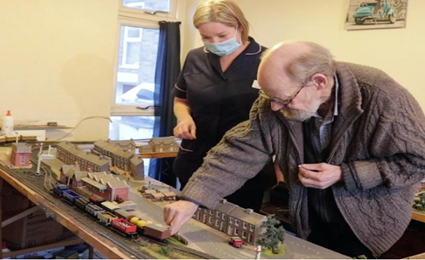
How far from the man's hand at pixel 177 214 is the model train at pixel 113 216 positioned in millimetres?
23

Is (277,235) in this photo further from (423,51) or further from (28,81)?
(28,81)

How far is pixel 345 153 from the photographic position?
4.38ft

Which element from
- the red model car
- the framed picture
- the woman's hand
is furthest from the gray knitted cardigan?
the framed picture

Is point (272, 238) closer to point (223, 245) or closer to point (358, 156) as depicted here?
point (223, 245)

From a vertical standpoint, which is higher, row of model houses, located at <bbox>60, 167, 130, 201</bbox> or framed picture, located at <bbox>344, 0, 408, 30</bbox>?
framed picture, located at <bbox>344, 0, 408, 30</bbox>

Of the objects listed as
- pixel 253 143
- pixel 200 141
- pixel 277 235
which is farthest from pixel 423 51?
pixel 277 235

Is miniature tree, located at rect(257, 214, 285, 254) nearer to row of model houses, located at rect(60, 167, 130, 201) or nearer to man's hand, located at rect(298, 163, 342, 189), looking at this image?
man's hand, located at rect(298, 163, 342, 189)

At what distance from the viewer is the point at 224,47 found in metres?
1.83

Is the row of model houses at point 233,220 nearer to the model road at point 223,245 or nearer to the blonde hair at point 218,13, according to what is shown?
the model road at point 223,245

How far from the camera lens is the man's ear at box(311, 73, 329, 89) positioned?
49.5 inches

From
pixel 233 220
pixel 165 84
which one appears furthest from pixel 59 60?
pixel 233 220

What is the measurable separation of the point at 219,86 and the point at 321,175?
76 centimetres

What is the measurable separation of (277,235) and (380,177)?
1.11ft

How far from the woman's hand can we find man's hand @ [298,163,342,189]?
2.29 ft
